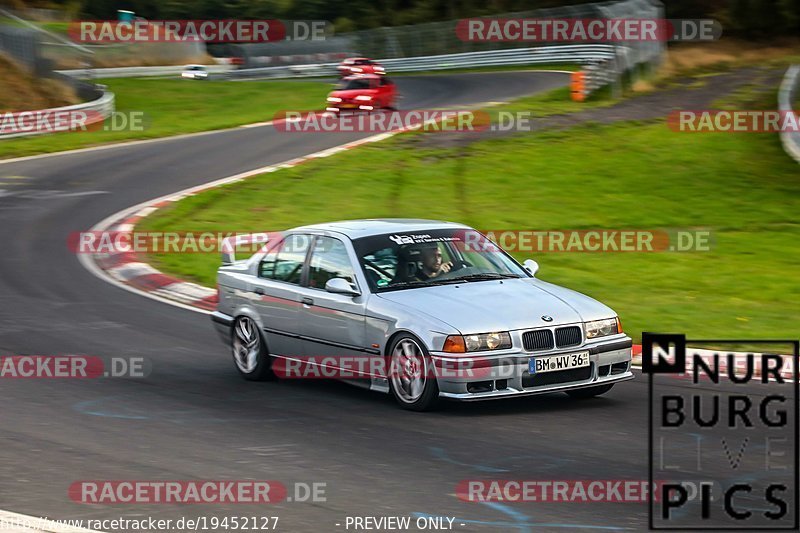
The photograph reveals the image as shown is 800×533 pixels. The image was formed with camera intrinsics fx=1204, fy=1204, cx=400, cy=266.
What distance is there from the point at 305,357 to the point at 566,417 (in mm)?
2405

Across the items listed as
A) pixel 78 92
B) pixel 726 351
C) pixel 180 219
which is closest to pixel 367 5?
pixel 78 92

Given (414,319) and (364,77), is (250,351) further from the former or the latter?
(364,77)

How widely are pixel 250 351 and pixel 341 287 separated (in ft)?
5.06

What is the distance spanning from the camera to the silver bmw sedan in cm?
862

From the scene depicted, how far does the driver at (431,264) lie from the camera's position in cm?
956

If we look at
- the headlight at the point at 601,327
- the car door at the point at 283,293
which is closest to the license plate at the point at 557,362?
the headlight at the point at 601,327

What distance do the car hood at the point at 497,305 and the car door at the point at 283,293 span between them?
111 cm

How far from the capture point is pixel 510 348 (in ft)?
28.2

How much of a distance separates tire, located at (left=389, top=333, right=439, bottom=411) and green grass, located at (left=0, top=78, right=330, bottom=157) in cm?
2160

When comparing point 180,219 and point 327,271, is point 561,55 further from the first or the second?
point 327,271

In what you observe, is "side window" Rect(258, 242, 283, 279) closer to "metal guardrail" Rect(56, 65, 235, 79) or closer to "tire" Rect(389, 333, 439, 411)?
"tire" Rect(389, 333, 439, 411)

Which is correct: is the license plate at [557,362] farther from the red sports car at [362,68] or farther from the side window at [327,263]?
the red sports car at [362,68]

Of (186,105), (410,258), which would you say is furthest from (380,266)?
(186,105)

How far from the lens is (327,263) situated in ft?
32.6
